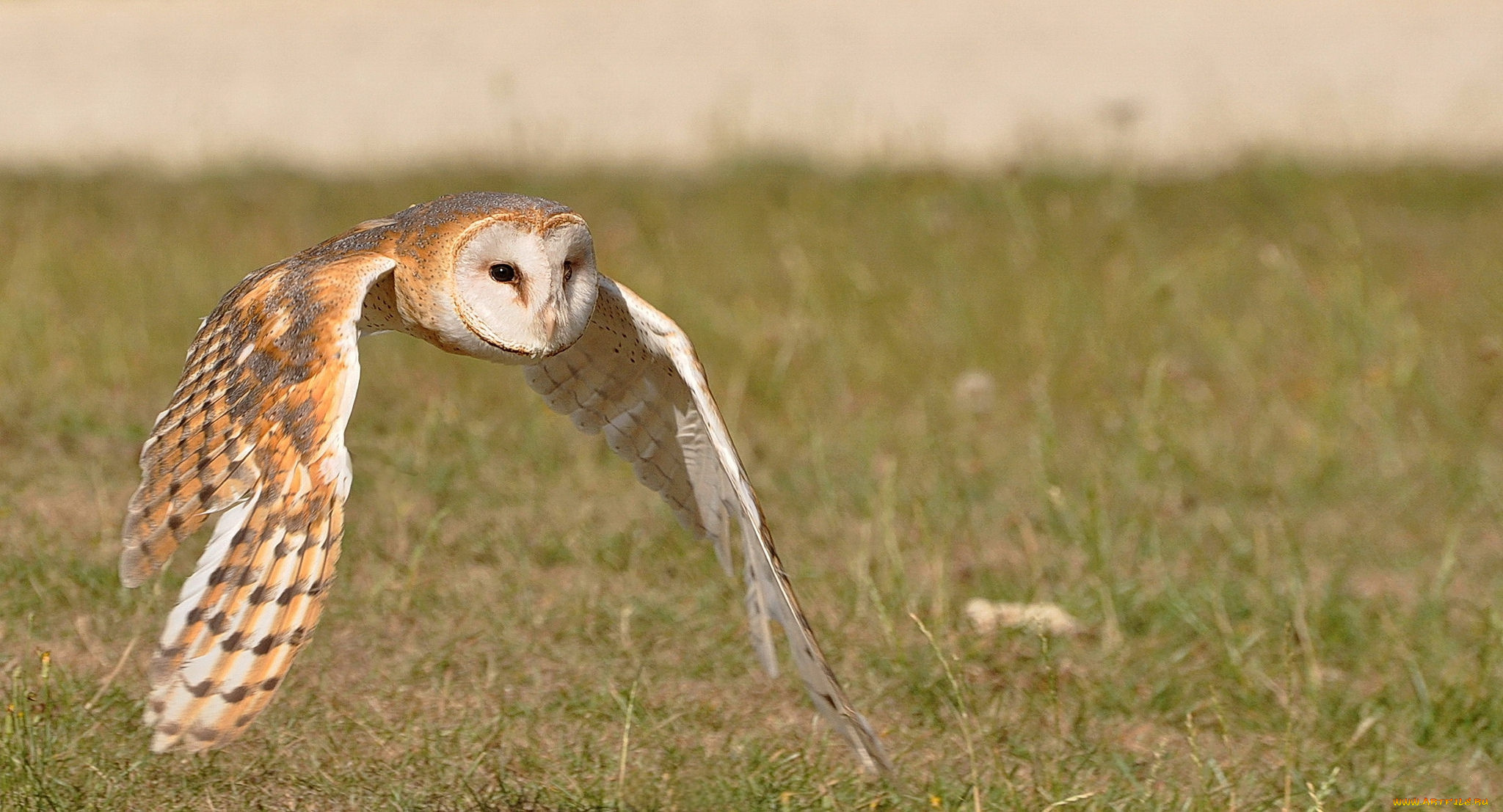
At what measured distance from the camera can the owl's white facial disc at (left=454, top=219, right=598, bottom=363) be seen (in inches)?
110

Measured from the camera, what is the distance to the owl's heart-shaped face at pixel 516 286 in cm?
278

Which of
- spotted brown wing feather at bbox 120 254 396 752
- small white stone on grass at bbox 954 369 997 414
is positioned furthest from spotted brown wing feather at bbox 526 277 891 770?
small white stone on grass at bbox 954 369 997 414

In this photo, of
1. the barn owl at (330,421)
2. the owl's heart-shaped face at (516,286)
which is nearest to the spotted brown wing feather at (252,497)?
the barn owl at (330,421)

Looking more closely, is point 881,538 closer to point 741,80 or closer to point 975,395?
point 975,395

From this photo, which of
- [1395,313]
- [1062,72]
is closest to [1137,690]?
[1395,313]

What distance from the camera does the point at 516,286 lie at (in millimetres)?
2832

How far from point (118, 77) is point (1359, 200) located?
8717 mm

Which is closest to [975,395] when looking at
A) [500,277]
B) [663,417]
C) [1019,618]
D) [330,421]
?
[1019,618]

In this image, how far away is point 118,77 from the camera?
1216 centimetres

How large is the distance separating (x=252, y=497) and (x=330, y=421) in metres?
0.18

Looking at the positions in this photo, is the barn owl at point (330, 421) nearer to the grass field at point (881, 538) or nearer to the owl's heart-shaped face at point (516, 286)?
the owl's heart-shaped face at point (516, 286)

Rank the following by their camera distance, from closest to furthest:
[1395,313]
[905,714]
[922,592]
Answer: [905,714] < [922,592] < [1395,313]

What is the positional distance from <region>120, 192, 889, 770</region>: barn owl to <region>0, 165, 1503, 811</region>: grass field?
1.60ft

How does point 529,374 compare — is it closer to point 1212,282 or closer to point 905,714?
point 905,714
